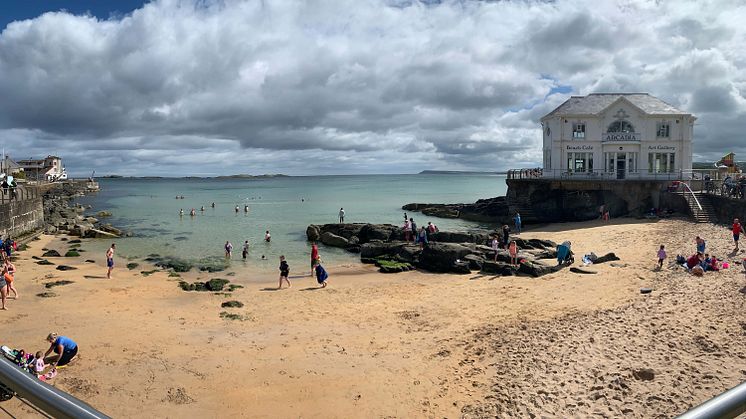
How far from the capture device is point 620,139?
4416cm

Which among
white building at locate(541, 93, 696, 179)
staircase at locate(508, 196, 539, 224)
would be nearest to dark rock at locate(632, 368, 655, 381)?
staircase at locate(508, 196, 539, 224)

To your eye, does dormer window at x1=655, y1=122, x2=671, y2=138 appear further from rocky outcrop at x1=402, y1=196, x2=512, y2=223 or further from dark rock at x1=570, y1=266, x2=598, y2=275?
dark rock at x1=570, y1=266, x2=598, y2=275

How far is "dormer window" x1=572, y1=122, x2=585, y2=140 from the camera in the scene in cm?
4509

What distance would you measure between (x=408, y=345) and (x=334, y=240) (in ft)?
70.1

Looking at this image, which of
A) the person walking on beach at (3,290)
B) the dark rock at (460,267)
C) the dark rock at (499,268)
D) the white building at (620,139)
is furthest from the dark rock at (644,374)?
the white building at (620,139)

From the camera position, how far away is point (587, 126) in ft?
148

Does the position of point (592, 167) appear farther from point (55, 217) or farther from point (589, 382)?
point (55, 217)

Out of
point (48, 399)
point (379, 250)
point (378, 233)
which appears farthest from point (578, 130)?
point (48, 399)

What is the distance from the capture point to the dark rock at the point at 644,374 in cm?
1025

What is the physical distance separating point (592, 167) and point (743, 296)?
107ft

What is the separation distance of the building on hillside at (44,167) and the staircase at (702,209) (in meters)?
131

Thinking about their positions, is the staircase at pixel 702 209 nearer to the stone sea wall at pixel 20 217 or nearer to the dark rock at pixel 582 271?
the dark rock at pixel 582 271

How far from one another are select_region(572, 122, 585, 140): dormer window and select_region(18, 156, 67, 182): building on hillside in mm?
121664

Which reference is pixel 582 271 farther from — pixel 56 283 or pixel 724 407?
pixel 56 283
